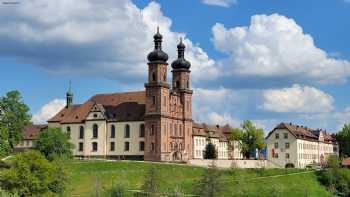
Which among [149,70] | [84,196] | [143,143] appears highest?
[149,70]

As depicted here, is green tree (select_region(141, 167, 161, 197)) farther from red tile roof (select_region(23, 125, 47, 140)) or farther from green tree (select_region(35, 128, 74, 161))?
red tile roof (select_region(23, 125, 47, 140))

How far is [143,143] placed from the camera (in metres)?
99.9

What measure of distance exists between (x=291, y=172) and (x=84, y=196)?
124 ft

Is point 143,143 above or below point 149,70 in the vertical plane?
below

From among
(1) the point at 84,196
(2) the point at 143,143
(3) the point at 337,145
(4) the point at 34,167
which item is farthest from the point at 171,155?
(3) the point at 337,145

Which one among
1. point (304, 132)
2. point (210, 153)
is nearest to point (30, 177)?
point (210, 153)

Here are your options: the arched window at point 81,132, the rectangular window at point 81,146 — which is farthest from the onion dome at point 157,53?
the rectangular window at point 81,146

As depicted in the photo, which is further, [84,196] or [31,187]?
[84,196]

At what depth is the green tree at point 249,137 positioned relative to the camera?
116125 millimetres

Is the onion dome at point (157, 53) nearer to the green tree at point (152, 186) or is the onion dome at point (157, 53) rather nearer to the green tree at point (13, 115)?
the green tree at point (13, 115)

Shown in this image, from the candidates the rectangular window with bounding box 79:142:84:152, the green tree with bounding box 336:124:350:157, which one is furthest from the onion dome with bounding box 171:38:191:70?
the green tree with bounding box 336:124:350:157

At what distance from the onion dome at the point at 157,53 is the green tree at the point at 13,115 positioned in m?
21.4

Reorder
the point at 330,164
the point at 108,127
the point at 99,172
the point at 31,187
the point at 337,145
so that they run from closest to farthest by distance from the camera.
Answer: the point at 31,187 < the point at 99,172 < the point at 330,164 < the point at 108,127 < the point at 337,145

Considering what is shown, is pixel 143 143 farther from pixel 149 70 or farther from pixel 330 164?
pixel 330 164
